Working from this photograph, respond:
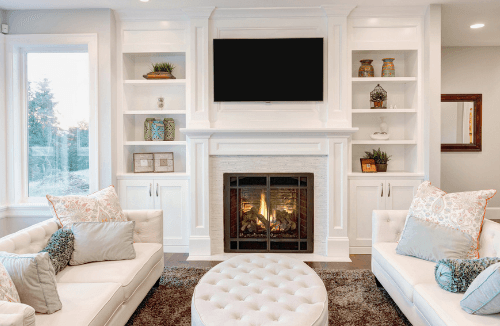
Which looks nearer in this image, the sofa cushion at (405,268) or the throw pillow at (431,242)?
the sofa cushion at (405,268)

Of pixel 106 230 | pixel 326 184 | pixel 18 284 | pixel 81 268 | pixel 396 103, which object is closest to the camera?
pixel 18 284

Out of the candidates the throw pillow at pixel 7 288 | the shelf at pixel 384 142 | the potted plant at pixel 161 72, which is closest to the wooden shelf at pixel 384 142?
the shelf at pixel 384 142

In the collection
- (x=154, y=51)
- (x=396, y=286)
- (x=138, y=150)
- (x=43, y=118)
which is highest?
(x=154, y=51)

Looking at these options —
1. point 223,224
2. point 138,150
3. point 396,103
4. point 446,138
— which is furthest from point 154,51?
point 446,138

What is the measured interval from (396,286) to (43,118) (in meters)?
3.85

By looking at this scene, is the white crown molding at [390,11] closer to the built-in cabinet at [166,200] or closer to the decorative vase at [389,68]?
the decorative vase at [389,68]

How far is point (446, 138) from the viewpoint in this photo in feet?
17.1

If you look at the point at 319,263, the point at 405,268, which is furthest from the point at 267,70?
Result: the point at 405,268

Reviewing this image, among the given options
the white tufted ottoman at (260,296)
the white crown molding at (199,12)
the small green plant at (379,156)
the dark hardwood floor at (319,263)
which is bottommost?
the dark hardwood floor at (319,263)

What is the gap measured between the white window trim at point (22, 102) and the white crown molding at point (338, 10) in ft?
8.15

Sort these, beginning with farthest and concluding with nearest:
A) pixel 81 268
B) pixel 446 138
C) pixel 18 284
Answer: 1. pixel 446 138
2. pixel 81 268
3. pixel 18 284

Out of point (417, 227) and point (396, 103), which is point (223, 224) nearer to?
point (417, 227)

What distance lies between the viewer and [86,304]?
1.67 meters

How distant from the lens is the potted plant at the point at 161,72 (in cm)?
389
